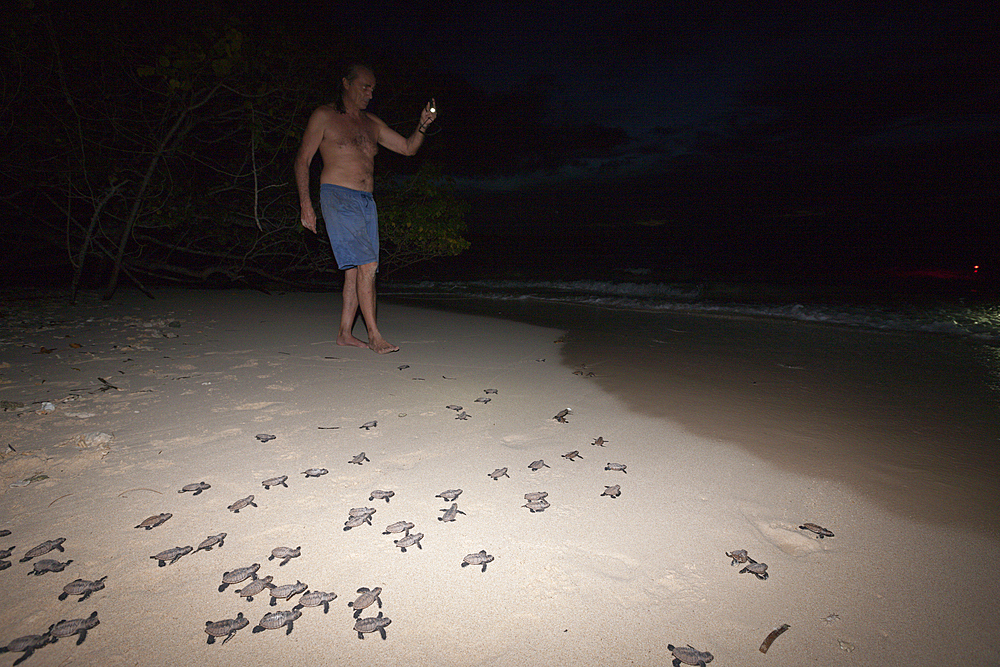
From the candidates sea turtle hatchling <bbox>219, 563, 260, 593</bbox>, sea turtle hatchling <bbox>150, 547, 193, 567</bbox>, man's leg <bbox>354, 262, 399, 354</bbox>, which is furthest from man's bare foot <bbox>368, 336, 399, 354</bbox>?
sea turtle hatchling <bbox>219, 563, 260, 593</bbox>

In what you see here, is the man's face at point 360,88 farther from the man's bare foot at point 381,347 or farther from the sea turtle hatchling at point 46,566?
the sea turtle hatchling at point 46,566

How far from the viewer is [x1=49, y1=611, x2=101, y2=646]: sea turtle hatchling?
133 centimetres

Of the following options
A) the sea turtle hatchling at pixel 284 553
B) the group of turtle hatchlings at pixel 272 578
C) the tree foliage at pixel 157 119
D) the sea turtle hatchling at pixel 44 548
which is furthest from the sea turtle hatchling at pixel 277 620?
the tree foliage at pixel 157 119

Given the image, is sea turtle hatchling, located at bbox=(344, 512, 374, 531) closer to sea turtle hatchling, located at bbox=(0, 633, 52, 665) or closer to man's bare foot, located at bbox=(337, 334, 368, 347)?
sea turtle hatchling, located at bbox=(0, 633, 52, 665)

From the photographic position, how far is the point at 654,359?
483 centimetres

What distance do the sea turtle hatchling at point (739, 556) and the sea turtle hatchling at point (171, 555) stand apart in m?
1.95

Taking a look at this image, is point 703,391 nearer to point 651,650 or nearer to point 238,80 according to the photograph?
point 651,650

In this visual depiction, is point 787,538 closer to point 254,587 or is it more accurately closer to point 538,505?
point 538,505

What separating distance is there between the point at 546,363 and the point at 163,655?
364 centimetres

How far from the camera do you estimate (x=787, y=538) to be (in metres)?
1.87

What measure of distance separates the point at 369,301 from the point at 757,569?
3.98 m

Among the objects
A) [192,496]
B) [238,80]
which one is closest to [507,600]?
[192,496]

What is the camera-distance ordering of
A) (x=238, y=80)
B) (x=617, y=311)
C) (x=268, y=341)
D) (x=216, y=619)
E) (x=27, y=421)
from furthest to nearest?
1. (x=617, y=311)
2. (x=238, y=80)
3. (x=268, y=341)
4. (x=27, y=421)
5. (x=216, y=619)

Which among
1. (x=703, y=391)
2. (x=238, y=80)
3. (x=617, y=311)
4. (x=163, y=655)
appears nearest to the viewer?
(x=163, y=655)
